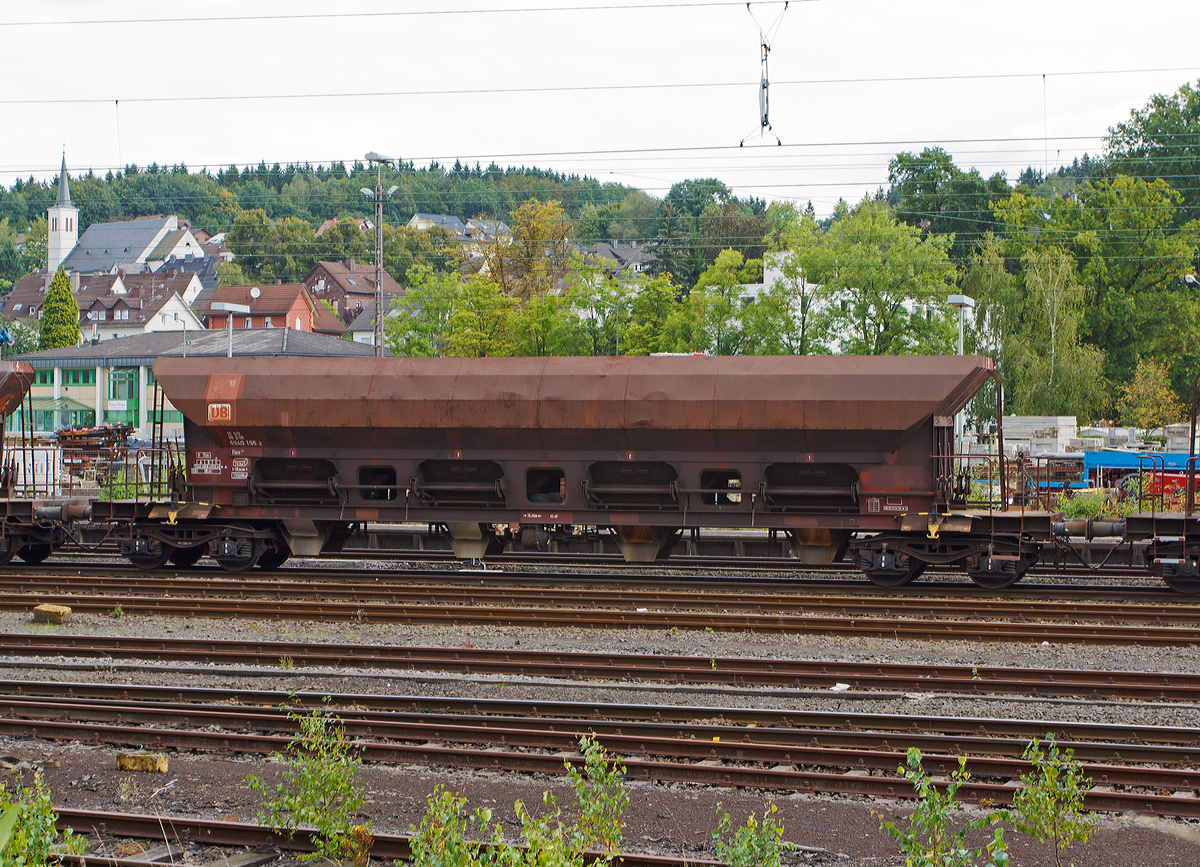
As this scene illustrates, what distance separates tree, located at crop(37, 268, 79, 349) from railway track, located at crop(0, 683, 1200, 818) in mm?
83116

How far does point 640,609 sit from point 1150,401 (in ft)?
139

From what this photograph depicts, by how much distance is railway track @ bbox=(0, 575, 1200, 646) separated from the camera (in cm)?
1335

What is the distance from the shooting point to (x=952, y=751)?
28.3 ft

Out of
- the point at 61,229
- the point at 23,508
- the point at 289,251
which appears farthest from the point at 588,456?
the point at 61,229

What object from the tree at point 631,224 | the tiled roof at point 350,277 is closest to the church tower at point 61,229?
the tiled roof at point 350,277

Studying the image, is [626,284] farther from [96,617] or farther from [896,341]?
[96,617]

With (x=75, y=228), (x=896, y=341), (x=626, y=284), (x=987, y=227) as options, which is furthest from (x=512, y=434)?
(x=75, y=228)

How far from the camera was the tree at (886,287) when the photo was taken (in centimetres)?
4309

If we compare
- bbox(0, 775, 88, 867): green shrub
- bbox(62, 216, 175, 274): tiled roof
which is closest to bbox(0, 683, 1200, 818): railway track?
bbox(0, 775, 88, 867): green shrub

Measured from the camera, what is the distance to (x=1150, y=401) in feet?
159

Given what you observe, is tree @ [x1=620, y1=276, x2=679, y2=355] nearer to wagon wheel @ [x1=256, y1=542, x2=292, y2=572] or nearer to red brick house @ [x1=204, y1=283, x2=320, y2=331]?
wagon wheel @ [x1=256, y1=542, x2=292, y2=572]

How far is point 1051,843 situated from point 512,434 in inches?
460

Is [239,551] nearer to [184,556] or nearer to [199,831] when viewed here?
[184,556]

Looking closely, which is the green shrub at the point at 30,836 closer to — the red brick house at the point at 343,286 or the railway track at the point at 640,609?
the railway track at the point at 640,609
